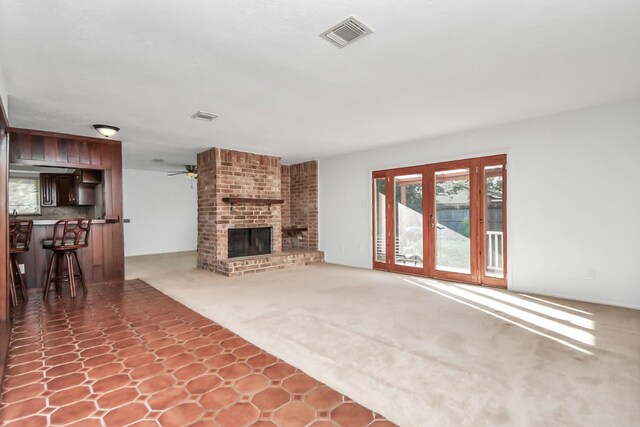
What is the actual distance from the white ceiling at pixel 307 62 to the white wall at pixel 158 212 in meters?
4.24

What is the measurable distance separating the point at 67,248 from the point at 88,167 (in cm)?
149

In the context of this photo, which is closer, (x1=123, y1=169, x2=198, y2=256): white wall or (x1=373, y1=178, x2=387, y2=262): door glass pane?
(x1=373, y1=178, x2=387, y2=262): door glass pane

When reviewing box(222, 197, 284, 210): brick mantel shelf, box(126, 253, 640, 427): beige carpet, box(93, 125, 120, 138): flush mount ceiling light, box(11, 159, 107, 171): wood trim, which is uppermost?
box(93, 125, 120, 138): flush mount ceiling light

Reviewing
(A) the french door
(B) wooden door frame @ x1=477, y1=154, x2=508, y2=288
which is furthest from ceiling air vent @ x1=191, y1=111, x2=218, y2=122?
(B) wooden door frame @ x1=477, y1=154, x2=508, y2=288

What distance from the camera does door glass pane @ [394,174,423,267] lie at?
5562mm

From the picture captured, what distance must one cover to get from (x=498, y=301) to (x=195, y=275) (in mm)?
4685

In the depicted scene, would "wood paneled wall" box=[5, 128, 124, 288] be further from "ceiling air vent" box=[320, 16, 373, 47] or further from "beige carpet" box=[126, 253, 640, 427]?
"ceiling air vent" box=[320, 16, 373, 47]

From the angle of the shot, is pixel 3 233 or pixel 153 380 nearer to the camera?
pixel 153 380

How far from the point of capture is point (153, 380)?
2045 mm

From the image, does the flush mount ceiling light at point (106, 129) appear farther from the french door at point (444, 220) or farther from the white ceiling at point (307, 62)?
the french door at point (444, 220)

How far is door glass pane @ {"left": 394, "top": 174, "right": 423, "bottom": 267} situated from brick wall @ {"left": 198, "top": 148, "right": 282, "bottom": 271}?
256cm

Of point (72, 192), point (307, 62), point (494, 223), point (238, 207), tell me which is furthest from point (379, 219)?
point (72, 192)

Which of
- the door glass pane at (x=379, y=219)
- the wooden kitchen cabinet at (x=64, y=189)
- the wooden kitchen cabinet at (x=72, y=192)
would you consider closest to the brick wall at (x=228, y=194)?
the door glass pane at (x=379, y=219)

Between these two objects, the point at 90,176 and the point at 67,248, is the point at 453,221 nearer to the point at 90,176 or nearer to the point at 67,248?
the point at 67,248
